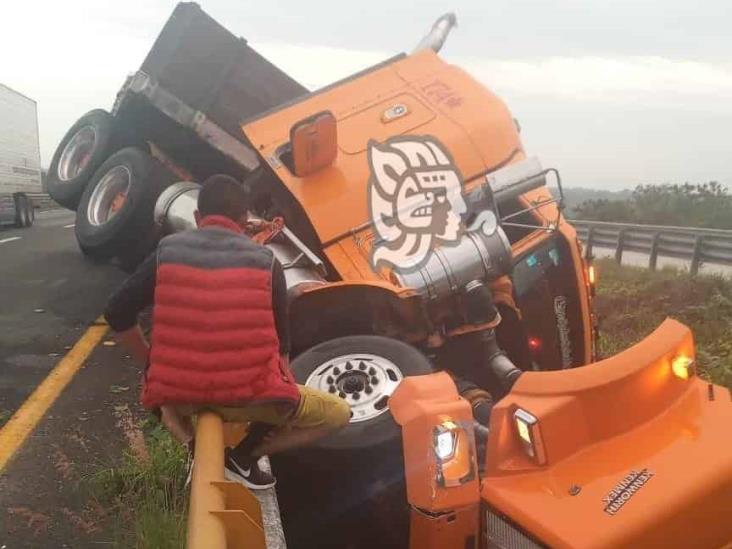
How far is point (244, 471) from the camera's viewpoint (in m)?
3.49

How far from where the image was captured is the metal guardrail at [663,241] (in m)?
14.5

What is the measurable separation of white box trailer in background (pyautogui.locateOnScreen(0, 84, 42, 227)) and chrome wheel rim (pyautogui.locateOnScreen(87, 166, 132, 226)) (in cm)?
1308

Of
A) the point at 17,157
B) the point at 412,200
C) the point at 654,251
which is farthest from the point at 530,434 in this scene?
the point at 17,157

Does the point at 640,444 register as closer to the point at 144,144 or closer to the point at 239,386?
the point at 239,386

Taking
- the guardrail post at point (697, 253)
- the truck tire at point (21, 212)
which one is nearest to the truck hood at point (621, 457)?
the guardrail post at point (697, 253)

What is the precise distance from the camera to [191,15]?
8.27 meters

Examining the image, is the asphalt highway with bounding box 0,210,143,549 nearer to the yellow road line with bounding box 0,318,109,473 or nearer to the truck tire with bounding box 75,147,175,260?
the yellow road line with bounding box 0,318,109,473

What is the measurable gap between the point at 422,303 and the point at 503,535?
8.41 ft

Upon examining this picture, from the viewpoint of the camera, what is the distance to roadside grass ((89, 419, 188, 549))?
12.0 feet

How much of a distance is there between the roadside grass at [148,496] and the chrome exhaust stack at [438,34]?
469 cm

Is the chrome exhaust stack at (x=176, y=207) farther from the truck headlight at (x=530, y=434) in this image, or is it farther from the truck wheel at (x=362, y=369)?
the truck headlight at (x=530, y=434)

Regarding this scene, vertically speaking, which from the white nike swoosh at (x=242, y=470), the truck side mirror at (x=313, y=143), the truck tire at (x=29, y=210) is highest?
the truck side mirror at (x=313, y=143)

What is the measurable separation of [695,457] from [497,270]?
276 centimetres

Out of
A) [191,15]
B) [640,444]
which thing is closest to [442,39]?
[191,15]
